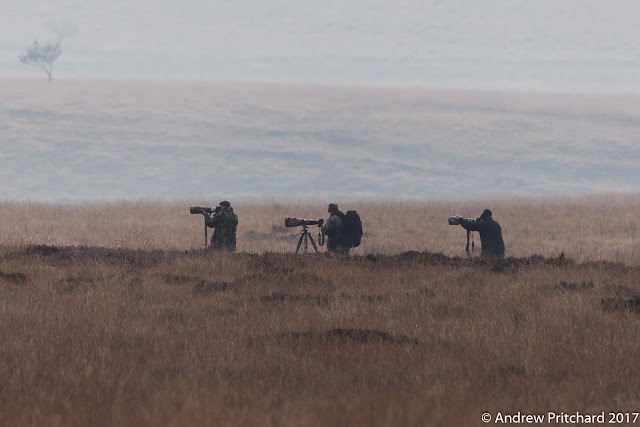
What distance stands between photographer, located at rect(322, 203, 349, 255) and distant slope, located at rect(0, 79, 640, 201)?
2474 inches

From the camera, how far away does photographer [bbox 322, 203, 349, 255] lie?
18.9 m

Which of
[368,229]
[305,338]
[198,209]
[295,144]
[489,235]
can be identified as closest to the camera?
[305,338]

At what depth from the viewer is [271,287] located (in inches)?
553

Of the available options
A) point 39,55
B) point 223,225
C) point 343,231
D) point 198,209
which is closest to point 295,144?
point 39,55

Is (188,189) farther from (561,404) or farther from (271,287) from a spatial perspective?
(561,404)

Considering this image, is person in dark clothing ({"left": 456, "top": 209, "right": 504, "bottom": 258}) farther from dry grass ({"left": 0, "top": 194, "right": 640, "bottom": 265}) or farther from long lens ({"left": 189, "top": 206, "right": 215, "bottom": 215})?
long lens ({"left": 189, "top": 206, "right": 215, "bottom": 215})

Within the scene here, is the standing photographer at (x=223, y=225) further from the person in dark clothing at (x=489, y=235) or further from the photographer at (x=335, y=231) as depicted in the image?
the person in dark clothing at (x=489, y=235)

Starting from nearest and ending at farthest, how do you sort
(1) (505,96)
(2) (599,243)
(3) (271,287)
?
(3) (271,287) < (2) (599,243) < (1) (505,96)

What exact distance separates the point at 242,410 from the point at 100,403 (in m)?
1.18

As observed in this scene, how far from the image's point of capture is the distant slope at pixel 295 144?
8688 cm

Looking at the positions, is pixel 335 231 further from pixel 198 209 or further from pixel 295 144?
pixel 295 144

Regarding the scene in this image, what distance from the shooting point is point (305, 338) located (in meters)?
9.79

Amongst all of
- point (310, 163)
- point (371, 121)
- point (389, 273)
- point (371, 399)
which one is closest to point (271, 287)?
point (389, 273)

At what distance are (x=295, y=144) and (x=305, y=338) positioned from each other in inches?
3557
